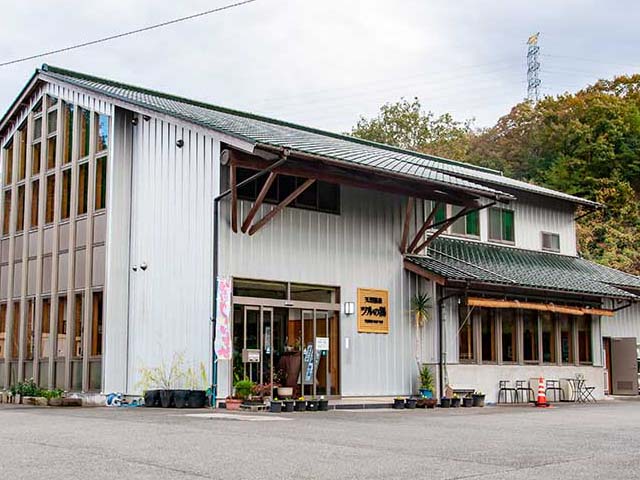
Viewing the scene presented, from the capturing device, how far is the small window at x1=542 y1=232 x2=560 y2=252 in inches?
1161

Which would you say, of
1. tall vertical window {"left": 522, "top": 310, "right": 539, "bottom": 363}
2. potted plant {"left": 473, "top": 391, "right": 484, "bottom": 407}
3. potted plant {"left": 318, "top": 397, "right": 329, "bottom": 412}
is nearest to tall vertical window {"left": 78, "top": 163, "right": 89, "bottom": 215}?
potted plant {"left": 318, "top": 397, "right": 329, "bottom": 412}

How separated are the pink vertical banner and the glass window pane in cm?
1154

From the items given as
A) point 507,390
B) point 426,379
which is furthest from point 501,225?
point 426,379

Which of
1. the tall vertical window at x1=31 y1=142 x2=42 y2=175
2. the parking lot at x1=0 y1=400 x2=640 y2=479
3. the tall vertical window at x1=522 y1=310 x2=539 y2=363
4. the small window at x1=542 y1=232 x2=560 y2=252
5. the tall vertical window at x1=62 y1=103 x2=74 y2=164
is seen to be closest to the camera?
the parking lot at x1=0 y1=400 x2=640 y2=479

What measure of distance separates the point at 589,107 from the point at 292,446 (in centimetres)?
4385

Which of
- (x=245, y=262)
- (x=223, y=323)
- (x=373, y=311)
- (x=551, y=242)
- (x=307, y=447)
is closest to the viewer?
(x=307, y=447)

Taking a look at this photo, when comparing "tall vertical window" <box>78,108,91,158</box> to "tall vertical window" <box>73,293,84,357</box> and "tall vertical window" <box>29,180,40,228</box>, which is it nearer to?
"tall vertical window" <box>29,180,40,228</box>

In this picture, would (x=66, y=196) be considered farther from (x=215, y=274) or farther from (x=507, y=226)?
(x=507, y=226)

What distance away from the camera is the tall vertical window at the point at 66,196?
23795 mm

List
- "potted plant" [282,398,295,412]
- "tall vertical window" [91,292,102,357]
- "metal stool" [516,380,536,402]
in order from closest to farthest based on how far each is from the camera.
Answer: "potted plant" [282,398,295,412]
"tall vertical window" [91,292,102,357]
"metal stool" [516,380,536,402]

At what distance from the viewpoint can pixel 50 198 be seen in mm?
24719

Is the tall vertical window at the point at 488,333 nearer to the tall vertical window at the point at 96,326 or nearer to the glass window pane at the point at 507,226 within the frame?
the glass window pane at the point at 507,226

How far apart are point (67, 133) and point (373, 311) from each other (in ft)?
31.1

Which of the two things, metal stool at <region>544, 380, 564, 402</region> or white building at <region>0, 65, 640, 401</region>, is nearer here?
white building at <region>0, 65, 640, 401</region>
